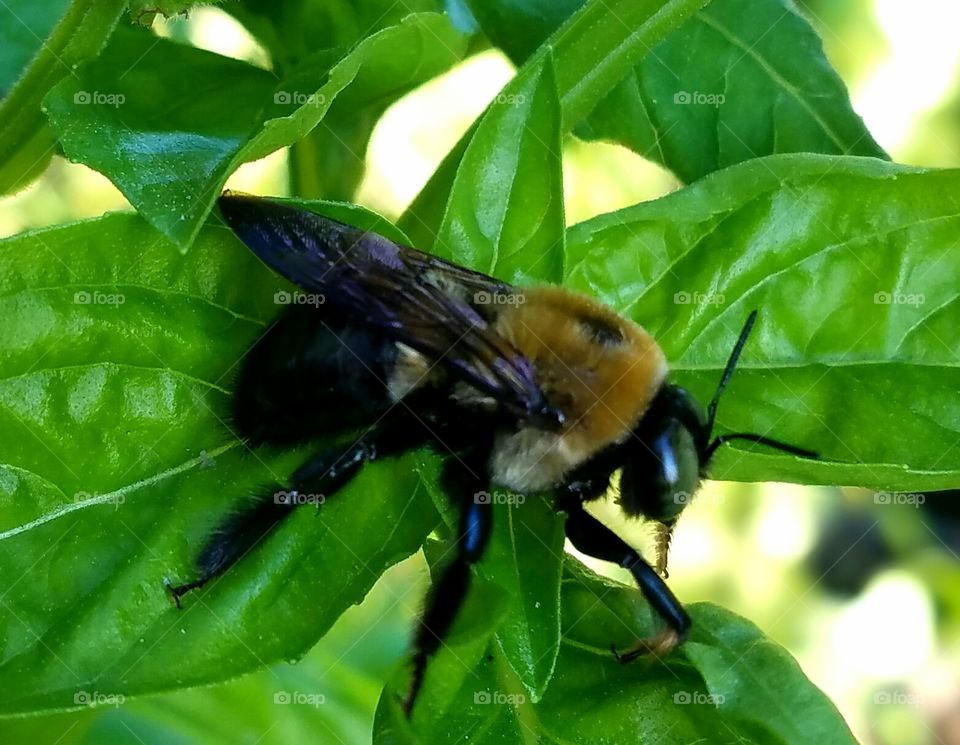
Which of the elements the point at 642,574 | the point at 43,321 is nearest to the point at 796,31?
the point at 642,574

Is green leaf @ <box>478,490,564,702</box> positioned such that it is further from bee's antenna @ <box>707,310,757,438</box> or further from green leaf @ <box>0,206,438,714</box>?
bee's antenna @ <box>707,310,757,438</box>

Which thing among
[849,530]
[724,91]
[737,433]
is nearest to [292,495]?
[737,433]

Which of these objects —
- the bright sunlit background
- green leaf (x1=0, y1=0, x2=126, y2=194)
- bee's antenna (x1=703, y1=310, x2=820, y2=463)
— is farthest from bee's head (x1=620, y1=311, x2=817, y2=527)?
the bright sunlit background

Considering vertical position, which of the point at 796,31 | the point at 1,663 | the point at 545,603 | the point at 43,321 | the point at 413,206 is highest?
the point at 796,31

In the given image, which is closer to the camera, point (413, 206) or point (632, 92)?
point (413, 206)

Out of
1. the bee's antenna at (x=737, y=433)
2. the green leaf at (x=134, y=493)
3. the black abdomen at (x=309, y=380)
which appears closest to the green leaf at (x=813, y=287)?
the bee's antenna at (x=737, y=433)

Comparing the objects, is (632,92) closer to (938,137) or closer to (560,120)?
(560,120)
